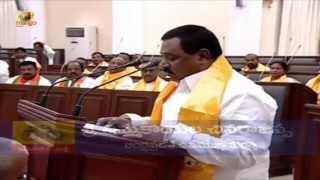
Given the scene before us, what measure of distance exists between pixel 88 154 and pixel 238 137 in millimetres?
495

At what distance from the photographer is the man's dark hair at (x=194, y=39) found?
5.36 ft

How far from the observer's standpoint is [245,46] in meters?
10.9

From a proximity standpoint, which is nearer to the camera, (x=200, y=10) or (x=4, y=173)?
(x=4, y=173)

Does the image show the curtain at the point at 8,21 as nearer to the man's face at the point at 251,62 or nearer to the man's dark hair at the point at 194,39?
the man's face at the point at 251,62

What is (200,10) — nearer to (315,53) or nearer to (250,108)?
(315,53)

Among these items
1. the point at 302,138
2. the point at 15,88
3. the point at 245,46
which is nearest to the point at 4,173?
the point at 302,138

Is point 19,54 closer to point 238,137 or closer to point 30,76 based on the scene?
point 30,76

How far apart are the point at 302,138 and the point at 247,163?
77.7 inches

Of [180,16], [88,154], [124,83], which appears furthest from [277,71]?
[180,16]

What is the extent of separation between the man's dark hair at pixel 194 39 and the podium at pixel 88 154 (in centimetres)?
43

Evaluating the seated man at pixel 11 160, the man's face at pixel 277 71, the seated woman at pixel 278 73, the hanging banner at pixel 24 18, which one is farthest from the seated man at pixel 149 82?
the hanging banner at pixel 24 18

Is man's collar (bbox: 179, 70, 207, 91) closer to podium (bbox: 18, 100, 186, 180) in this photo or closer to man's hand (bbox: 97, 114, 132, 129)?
man's hand (bbox: 97, 114, 132, 129)

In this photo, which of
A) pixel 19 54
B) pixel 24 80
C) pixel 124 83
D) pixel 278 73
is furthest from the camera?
pixel 19 54

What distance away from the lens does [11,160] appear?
0.84 meters
